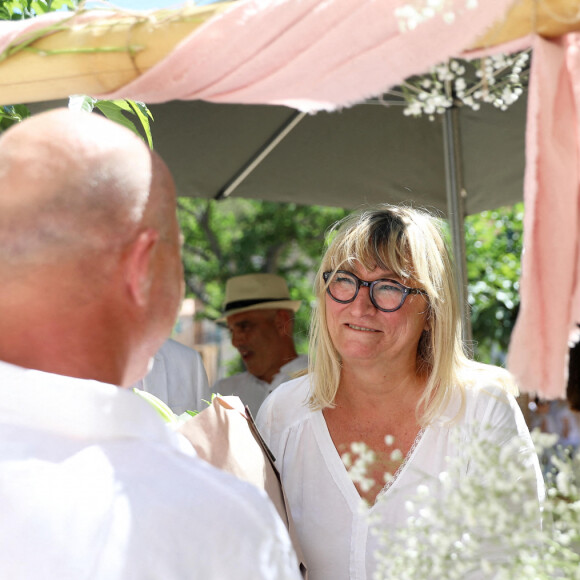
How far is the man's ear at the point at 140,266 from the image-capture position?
3.94ft

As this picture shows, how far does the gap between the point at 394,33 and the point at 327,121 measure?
331cm

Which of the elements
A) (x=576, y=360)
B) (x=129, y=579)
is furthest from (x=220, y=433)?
(x=576, y=360)

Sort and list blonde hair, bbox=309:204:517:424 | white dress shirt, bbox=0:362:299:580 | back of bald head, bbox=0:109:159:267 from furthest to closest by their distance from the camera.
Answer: blonde hair, bbox=309:204:517:424, back of bald head, bbox=0:109:159:267, white dress shirt, bbox=0:362:299:580

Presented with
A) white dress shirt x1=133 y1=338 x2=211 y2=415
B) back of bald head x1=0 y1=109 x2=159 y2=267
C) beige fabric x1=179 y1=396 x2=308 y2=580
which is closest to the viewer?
back of bald head x1=0 y1=109 x2=159 y2=267

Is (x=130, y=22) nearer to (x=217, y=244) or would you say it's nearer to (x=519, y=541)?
(x=519, y=541)

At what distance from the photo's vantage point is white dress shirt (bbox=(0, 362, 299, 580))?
1046 mm

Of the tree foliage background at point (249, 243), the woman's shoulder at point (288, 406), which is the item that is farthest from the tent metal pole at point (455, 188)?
the tree foliage background at point (249, 243)

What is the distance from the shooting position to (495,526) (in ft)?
3.88

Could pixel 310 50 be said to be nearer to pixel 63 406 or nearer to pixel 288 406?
pixel 63 406

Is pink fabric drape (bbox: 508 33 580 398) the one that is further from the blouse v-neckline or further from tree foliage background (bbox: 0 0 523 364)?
tree foliage background (bbox: 0 0 523 364)

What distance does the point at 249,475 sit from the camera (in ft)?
6.31

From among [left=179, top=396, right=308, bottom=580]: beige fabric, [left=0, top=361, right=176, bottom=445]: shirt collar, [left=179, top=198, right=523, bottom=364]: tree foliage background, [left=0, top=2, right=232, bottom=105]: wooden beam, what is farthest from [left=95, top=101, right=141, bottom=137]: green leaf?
[left=179, top=198, right=523, bottom=364]: tree foliage background

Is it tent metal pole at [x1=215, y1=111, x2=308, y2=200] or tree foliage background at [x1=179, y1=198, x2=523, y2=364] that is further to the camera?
tree foliage background at [x1=179, y1=198, x2=523, y2=364]

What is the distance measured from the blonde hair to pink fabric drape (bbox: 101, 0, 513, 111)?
900 mm
